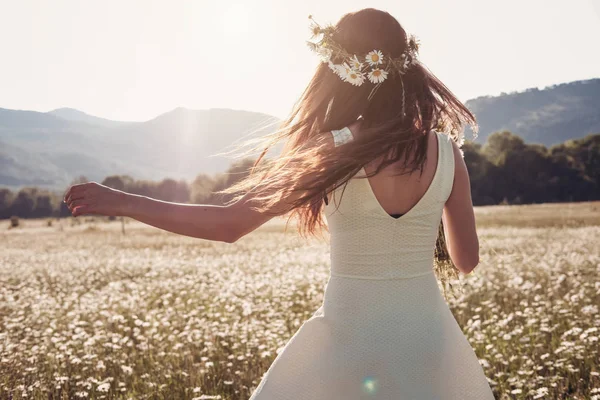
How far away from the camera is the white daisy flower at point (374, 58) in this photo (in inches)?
89.5

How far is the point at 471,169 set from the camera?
82.0 metres

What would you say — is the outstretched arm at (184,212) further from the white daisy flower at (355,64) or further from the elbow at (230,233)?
the white daisy flower at (355,64)

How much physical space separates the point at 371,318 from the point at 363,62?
0.95 meters

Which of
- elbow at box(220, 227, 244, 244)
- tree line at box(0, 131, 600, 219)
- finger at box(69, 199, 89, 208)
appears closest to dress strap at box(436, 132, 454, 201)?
elbow at box(220, 227, 244, 244)

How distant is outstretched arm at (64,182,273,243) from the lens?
2.07m

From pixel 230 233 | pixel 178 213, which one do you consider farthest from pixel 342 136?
pixel 178 213

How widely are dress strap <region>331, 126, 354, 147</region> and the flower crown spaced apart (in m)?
0.21

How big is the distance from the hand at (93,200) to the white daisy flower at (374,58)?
3.35 ft

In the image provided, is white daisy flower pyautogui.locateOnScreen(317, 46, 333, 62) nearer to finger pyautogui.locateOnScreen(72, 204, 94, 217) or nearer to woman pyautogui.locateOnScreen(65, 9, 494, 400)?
woman pyautogui.locateOnScreen(65, 9, 494, 400)

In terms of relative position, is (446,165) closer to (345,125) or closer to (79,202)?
(345,125)

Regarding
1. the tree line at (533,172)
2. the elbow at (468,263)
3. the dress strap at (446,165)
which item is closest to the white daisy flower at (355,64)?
the dress strap at (446,165)

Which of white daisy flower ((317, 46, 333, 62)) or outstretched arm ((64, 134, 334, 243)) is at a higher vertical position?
white daisy flower ((317, 46, 333, 62))

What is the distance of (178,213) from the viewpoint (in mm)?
2098

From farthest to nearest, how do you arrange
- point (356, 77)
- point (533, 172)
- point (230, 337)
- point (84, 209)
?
point (533, 172), point (230, 337), point (356, 77), point (84, 209)
